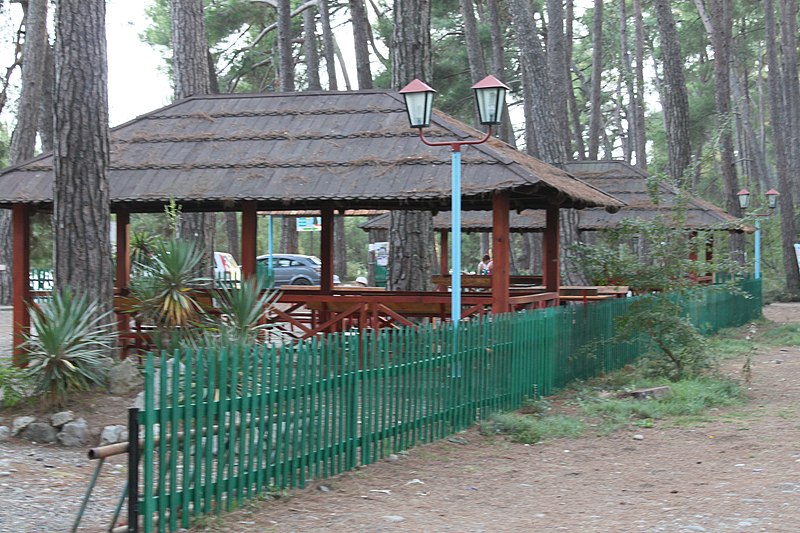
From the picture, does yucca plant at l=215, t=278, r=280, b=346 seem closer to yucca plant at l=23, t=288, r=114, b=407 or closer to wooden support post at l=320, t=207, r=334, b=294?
yucca plant at l=23, t=288, r=114, b=407

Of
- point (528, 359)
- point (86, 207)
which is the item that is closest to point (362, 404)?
point (528, 359)

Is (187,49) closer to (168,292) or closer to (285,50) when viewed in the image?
(168,292)

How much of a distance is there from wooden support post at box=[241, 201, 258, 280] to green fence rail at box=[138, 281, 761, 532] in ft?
13.2

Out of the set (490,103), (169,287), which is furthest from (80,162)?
(490,103)

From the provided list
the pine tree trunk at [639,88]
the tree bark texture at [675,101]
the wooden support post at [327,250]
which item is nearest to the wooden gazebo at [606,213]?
the tree bark texture at [675,101]

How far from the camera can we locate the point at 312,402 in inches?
307

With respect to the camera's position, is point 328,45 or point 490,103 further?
point 328,45

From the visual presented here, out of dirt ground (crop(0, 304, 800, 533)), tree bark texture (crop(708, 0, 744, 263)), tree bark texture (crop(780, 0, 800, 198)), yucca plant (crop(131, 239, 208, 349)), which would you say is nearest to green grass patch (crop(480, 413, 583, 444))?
dirt ground (crop(0, 304, 800, 533))

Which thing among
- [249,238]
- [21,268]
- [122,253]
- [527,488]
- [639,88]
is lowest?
[527,488]

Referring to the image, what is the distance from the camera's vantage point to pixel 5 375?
35.2ft

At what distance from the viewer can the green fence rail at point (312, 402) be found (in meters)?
6.40

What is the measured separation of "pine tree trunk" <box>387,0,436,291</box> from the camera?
1594 cm

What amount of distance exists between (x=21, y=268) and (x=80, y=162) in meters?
2.70

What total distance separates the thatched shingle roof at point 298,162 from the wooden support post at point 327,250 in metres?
1.28
